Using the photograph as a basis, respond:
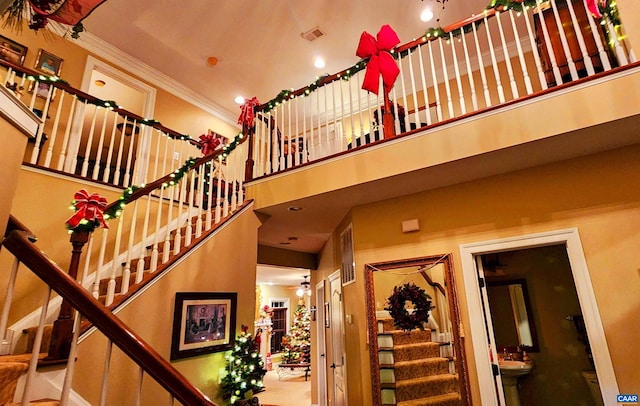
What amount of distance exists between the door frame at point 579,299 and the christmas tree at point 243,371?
6.78 ft

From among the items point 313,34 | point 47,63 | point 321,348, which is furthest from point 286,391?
point 47,63

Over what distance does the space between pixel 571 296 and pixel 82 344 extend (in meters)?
5.41

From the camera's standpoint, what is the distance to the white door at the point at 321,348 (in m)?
6.02

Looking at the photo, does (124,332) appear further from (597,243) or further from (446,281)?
(597,243)

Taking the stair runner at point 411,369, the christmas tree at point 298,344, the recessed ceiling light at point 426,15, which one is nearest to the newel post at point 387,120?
the stair runner at point 411,369

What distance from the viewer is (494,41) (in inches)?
208

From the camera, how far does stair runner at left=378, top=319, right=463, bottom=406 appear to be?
325 cm

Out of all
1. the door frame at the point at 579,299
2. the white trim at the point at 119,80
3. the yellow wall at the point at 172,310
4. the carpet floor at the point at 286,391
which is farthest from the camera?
the carpet floor at the point at 286,391

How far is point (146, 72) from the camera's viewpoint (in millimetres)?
5465

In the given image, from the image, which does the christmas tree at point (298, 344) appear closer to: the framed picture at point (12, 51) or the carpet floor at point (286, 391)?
the carpet floor at point (286, 391)

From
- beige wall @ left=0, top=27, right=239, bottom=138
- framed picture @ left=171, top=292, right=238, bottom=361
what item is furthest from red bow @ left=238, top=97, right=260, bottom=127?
framed picture @ left=171, top=292, right=238, bottom=361

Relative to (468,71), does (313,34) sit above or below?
above

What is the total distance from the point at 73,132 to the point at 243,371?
2981mm

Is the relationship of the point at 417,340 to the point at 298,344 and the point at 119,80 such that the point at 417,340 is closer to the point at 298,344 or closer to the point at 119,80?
the point at 119,80
